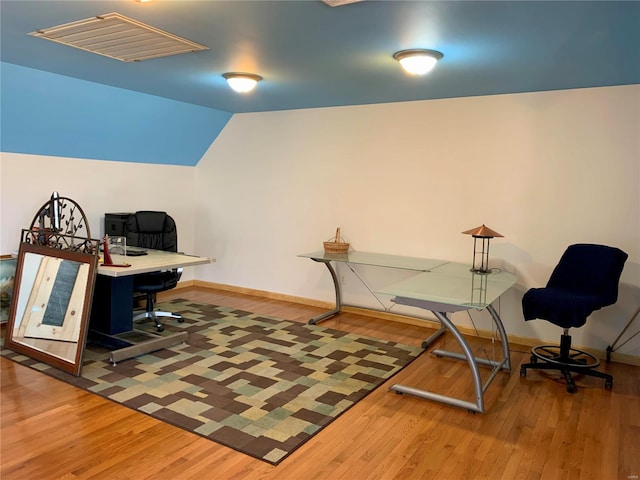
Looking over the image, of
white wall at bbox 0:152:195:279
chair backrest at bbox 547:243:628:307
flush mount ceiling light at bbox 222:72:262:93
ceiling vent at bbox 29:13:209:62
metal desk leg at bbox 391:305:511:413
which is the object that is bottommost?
metal desk leg at bbox 391:305:511:413

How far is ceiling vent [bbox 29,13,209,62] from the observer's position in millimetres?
2660

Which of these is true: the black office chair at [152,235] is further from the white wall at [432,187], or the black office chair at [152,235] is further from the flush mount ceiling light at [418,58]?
the flush mount ceiling light at [418,58]

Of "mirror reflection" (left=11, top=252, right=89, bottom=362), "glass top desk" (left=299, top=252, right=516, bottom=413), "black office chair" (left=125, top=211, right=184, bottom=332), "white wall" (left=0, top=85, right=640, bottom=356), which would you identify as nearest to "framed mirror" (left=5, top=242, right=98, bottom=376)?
"mirror reflection" (left=11, top=252, right=89, bottom=362)

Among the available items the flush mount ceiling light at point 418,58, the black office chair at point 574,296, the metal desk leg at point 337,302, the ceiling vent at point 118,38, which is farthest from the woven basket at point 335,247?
the ceiling vent at point 118,38

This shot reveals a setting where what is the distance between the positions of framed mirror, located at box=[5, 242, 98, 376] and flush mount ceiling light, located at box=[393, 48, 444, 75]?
8.18 feet

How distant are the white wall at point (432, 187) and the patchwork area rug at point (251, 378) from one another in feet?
3.81

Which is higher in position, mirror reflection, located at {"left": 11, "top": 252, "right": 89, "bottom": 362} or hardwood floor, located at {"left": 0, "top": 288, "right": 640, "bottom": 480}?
mirror reflection, located at {"left": 11, "top": 252, "right": 89, "bottom": 362}

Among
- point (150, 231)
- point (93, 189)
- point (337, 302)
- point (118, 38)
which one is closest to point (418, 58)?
point (118, 38)

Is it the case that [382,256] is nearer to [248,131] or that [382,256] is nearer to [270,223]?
[270,223]

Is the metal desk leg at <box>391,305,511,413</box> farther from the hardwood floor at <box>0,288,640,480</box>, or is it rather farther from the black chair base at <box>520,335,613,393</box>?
the black chair base at <box>520,335,613,393</box>

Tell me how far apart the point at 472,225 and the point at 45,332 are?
3687 millimetres

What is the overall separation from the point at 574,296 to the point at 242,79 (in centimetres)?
291

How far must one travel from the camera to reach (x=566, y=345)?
3.65 meters

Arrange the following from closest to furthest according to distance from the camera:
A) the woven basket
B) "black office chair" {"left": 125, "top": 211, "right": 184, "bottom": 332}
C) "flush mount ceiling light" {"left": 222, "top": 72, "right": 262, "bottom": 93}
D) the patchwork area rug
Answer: the patchwork area rug
"flush mount ceiling light" {"left": 222, "top": 72, "right": 262, "bottom": 93}
"black office chair" {"left": 125, "top": 211, "right": 184, "bottom": 332}
the woven basket
